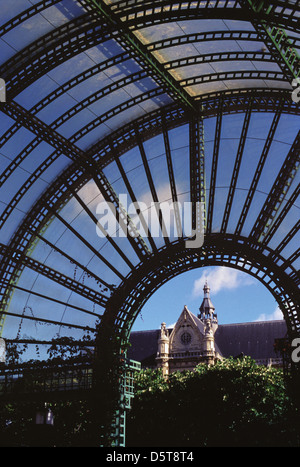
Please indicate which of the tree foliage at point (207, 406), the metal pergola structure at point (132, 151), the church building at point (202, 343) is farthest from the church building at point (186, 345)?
the metal pergola structure at point (132, 151)

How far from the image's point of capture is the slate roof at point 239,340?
77.8 metres

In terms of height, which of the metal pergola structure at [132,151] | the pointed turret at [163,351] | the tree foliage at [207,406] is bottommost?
the tree foliage at [207,406]

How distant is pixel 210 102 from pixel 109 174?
5.78m

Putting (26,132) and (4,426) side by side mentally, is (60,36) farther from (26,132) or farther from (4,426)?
(4,426)

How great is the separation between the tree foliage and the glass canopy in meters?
14.3

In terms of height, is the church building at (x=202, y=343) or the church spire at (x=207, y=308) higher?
the church spire at (x=207, y=308)

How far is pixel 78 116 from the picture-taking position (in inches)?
911

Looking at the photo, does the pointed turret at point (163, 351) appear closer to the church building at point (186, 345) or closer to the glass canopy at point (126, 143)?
the church building at point (186, 345)

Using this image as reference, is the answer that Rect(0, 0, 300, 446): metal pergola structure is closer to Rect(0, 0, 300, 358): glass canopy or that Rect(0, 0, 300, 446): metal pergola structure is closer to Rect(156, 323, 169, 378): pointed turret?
Rect(0, 0, 300, 358): glass canopy

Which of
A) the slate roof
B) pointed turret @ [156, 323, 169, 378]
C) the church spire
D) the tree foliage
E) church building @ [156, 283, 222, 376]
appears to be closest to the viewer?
the tree foliage

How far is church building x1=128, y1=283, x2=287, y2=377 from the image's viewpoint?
7806 cm

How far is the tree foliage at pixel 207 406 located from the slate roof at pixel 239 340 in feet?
120

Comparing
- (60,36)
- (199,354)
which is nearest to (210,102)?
(60,36)

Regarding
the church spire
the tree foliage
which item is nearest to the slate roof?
the church spire
